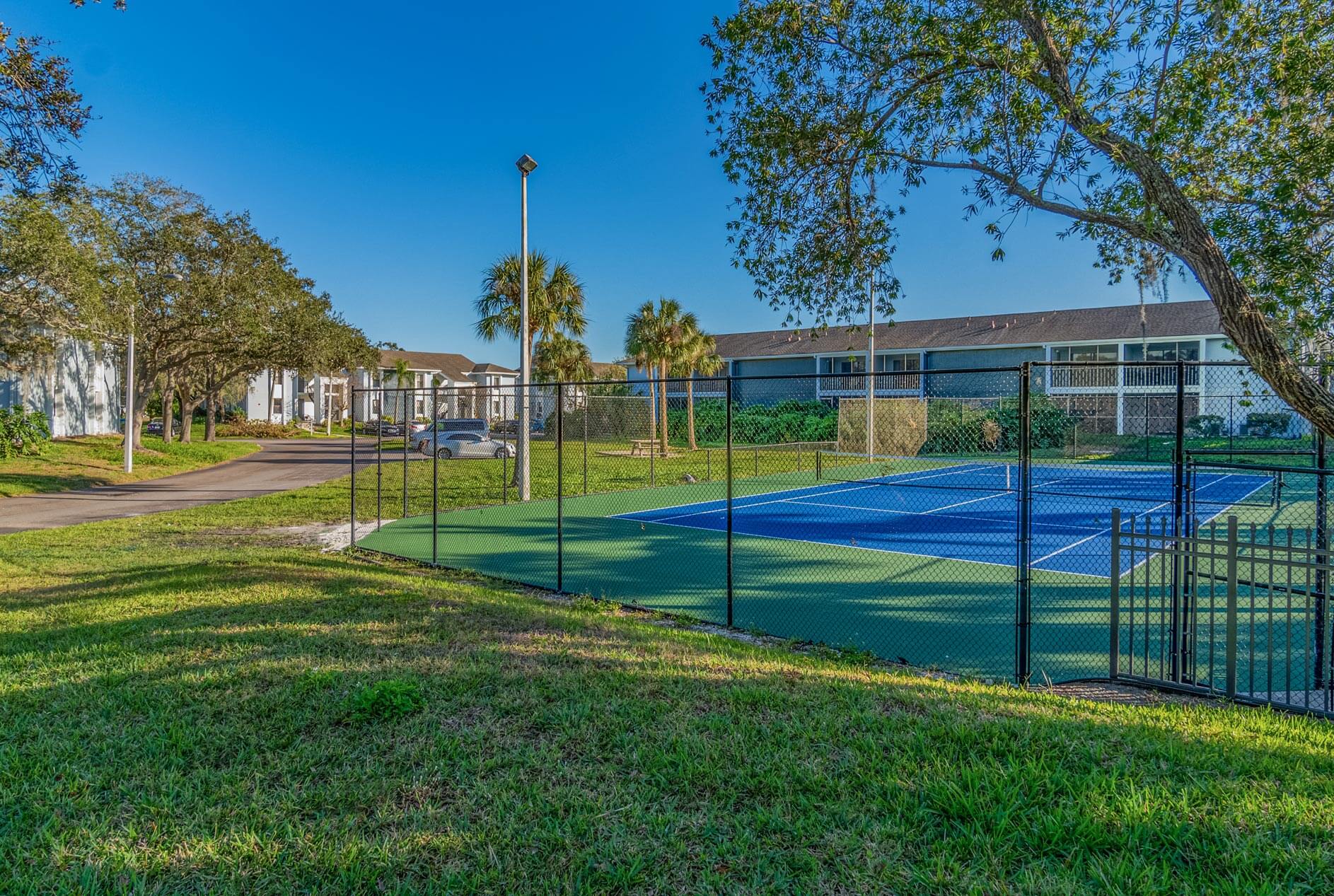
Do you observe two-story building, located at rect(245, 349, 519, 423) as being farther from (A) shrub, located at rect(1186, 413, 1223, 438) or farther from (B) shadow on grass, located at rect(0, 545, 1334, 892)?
(B) shadow on grass, located at rect(0, 545, 1334, 892)

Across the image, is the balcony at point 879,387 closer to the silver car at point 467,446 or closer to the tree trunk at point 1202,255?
the silver car at point 467,446

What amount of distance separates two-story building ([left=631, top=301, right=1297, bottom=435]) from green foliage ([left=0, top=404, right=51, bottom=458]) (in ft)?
76.5

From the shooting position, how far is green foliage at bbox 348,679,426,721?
4.25 meters

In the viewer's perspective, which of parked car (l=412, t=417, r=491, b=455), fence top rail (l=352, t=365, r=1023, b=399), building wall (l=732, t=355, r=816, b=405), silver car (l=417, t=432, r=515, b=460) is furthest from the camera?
building wall (l=732, t=355, r=816, b=405)

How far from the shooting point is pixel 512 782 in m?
3.55

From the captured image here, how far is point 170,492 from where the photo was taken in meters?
19.2

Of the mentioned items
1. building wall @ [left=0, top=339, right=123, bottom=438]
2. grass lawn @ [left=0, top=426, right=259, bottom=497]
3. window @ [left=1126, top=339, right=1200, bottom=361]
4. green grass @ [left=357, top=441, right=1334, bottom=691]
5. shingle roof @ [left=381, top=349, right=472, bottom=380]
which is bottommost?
green grass @ [left=357, top=441, right=1334, bottom=691]

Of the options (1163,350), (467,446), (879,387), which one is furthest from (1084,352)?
(467,446)

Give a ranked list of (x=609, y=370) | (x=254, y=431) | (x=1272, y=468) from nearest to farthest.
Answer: (x=1272, y=468), (x=254, y=431), (x=609, y=370)

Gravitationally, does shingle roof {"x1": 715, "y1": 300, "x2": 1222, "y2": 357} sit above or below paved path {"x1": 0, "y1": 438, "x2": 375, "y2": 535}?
above

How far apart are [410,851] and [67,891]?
1.20 meters

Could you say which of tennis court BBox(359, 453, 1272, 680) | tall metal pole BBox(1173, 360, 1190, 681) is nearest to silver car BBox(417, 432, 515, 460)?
tennis court BBox(359, 453, 1272, 680)

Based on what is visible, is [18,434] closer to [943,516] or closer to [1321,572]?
[943,516]

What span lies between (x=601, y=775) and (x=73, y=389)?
37100 mm
